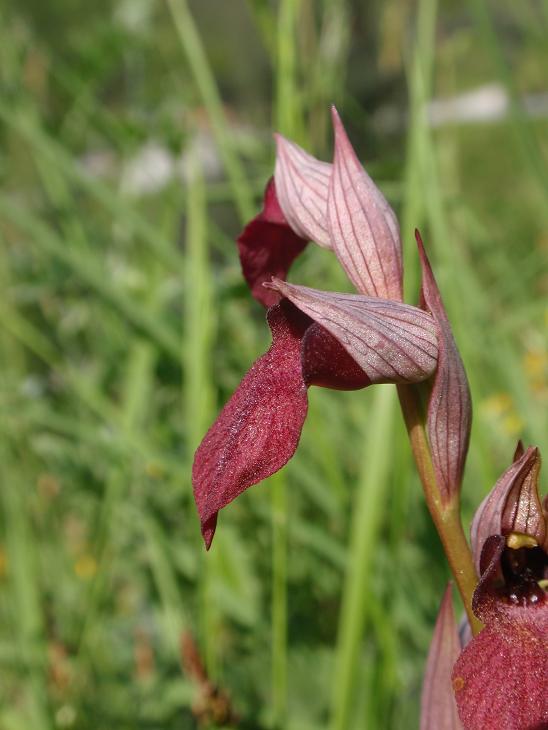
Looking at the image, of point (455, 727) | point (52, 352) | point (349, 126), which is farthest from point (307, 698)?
point (349, 126)

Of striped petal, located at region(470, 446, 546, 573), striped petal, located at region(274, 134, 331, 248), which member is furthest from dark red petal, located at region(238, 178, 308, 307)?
striped petal, located at region(470, 446, 546, 573)

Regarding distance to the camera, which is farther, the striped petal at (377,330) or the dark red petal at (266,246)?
the dark red petal at (266,246)

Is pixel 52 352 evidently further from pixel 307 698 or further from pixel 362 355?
pixel 362 355

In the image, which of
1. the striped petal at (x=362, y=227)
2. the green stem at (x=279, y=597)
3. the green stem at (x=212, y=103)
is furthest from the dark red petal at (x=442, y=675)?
the green stem at (x=212, y=103)

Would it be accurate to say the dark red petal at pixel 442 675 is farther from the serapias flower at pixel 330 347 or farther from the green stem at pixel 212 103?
the green stem at pixel 212 103

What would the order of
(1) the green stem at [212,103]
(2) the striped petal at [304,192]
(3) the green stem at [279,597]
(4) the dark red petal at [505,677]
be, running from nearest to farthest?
(4) the dark red petal at [505,677] < (2) the striped petal at [304,192] < (3) the green stem at [279,597] < (1) the green stem at [212,103]

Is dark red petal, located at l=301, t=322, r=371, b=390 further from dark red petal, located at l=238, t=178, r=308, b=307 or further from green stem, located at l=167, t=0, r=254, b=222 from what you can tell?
green stem, located at l=167, t=0, r=254, b=222
